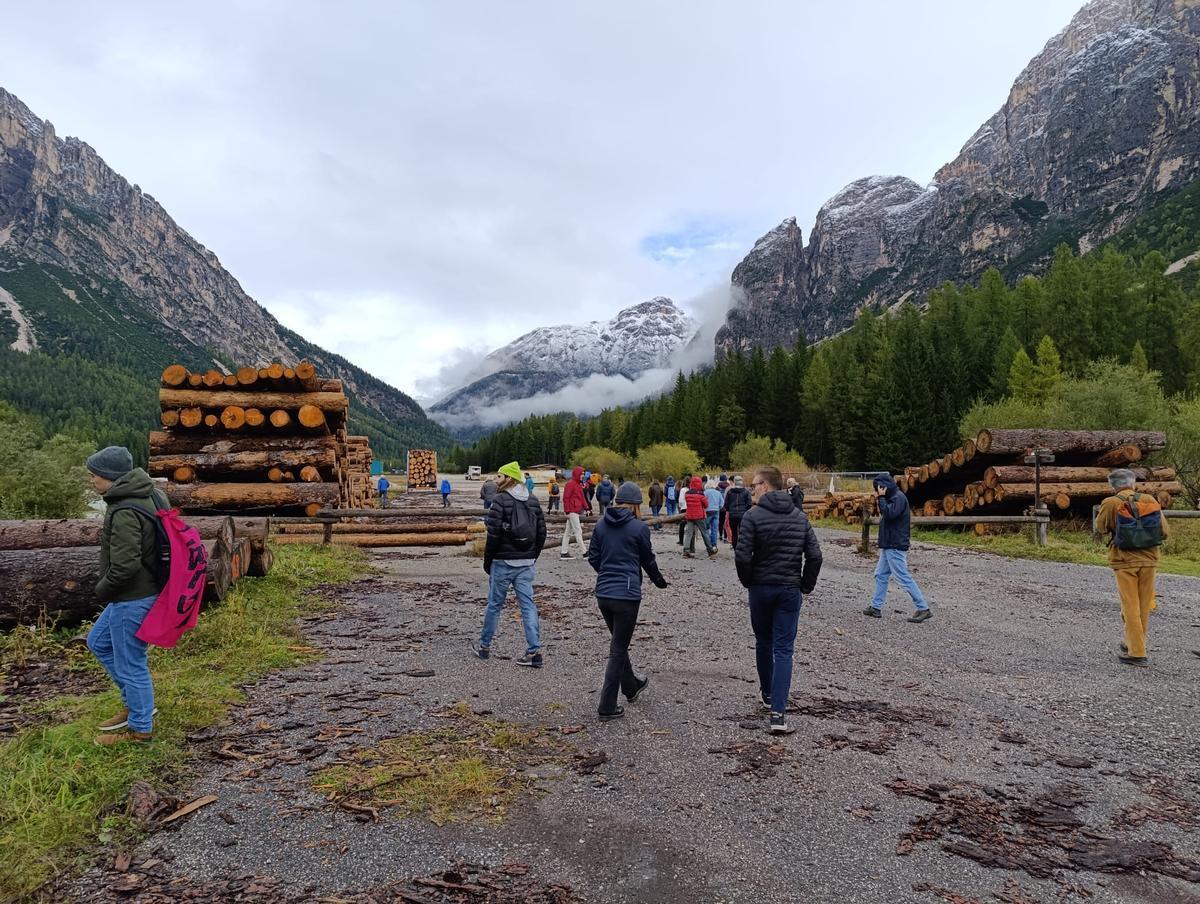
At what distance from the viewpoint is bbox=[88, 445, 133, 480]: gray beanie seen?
4400 mm

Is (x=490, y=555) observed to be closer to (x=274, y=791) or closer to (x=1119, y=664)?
(x=274, y=791)

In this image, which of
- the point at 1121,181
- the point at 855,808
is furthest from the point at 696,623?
the point at 1121,181

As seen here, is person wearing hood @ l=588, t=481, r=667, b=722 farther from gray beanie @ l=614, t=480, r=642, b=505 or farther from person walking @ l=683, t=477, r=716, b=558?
person walking @ l=683, t=477, r=716, b=558

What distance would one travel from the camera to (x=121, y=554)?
4250mm

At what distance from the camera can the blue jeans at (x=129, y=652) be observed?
4348 mm

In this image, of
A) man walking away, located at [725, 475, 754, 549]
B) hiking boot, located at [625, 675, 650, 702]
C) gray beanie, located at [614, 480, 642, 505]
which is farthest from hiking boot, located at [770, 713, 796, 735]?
man walking away, located at [725, 475, 754, 549]

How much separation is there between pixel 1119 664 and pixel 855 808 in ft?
16.3

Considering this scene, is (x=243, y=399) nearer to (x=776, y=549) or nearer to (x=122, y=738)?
(x=122, y=738)

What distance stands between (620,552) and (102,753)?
3.68 meters

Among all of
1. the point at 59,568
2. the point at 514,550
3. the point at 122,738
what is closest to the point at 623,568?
the point at 514,550

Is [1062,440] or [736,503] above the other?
[1062,440]

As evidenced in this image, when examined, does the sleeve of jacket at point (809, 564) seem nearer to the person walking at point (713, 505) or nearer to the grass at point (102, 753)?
the grass at point (102, 753)

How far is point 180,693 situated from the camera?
17.3 feet

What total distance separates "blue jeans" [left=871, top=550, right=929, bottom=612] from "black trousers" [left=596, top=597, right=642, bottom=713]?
195 inches
